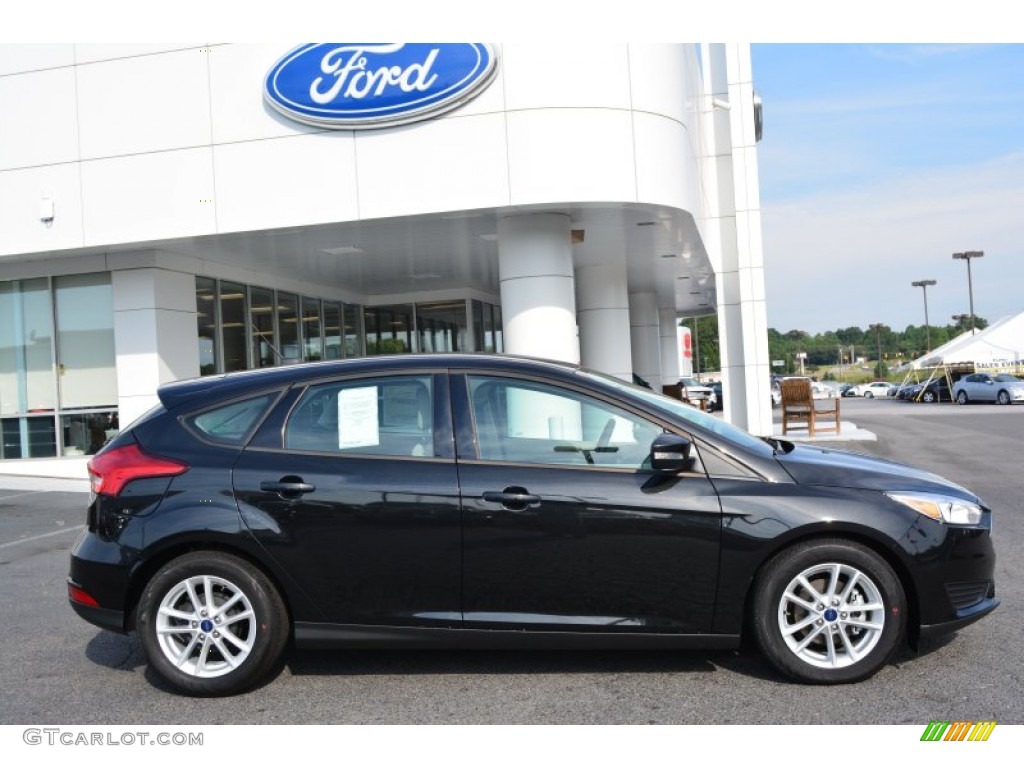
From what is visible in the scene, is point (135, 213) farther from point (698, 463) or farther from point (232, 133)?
point (698, 463)

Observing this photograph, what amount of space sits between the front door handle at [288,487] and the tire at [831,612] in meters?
2.22

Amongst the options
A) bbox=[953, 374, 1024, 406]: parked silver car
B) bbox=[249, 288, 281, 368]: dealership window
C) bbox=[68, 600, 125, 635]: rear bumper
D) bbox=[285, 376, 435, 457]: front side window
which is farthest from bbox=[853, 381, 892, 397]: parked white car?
bbox=[68, 600, 125, 635]: rear bumper

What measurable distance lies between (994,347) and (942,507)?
63.5m

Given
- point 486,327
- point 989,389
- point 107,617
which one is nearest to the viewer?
point 107,617

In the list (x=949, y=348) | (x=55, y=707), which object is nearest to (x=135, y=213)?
(x=55, y=707)

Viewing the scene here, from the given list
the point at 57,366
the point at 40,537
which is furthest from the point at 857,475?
the point at 57,366

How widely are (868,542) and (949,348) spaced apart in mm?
62680

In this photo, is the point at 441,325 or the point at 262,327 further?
the point at 441,325

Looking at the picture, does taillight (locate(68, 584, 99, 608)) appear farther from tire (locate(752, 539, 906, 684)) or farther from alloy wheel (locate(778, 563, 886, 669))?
alloy wheel (locate(778, 563, 886, 669))

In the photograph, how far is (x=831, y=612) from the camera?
4441 mm

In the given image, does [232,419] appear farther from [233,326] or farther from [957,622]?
[233,326]

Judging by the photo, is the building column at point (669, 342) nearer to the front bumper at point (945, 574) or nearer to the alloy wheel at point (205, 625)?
the front bumper at point (945, 574)

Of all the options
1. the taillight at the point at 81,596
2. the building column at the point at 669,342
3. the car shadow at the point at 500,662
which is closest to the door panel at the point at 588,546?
the car shadow at the point at 500,662

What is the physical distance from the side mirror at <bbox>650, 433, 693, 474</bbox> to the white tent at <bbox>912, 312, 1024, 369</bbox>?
183 ft
